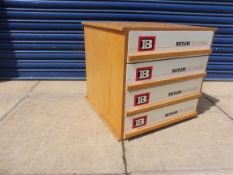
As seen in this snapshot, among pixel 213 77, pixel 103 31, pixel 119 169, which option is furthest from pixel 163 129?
pixel 213 77

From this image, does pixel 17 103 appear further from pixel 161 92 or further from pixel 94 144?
pixel 161 92

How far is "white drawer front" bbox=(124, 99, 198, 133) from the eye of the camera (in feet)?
8.18

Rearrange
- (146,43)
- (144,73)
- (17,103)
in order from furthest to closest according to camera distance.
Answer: (17,103) < (144,73) < (146,43)

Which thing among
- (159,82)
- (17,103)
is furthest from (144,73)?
(17,103)

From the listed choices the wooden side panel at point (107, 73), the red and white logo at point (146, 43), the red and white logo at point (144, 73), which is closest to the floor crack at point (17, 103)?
the wooden side panel at point (107, 73)

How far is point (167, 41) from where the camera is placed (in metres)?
2.31

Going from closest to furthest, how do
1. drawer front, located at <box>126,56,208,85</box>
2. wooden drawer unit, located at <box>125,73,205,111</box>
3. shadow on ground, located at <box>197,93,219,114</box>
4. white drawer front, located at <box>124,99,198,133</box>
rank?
drawer front, located at <box>126,56,208,85</box> < wooden drawer unit, located at <box>125,73,205,111</box> < white drawer front, located at <box>124,99,198,133</box> < shadow on ground, located at <box>197,93,219,114</box>

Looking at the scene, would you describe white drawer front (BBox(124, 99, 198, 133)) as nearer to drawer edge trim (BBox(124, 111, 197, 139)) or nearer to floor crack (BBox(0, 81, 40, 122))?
drawer edge trim (BBox(124, 111, 197, 139))

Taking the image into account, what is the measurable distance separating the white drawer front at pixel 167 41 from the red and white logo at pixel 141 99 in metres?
0.55

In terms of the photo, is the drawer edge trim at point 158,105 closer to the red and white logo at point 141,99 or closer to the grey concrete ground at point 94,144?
the red and white logo at point 141,99

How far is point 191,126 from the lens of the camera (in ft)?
9.52

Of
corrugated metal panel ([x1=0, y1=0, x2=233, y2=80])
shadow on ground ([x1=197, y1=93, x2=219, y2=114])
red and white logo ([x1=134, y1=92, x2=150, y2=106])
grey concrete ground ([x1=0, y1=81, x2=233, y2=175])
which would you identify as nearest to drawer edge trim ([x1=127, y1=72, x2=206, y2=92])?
red and white logo ([x1=134, y1=92, x2=150, y2=106])

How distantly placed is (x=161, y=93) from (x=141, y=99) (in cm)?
32

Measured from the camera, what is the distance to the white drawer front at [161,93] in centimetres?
238
